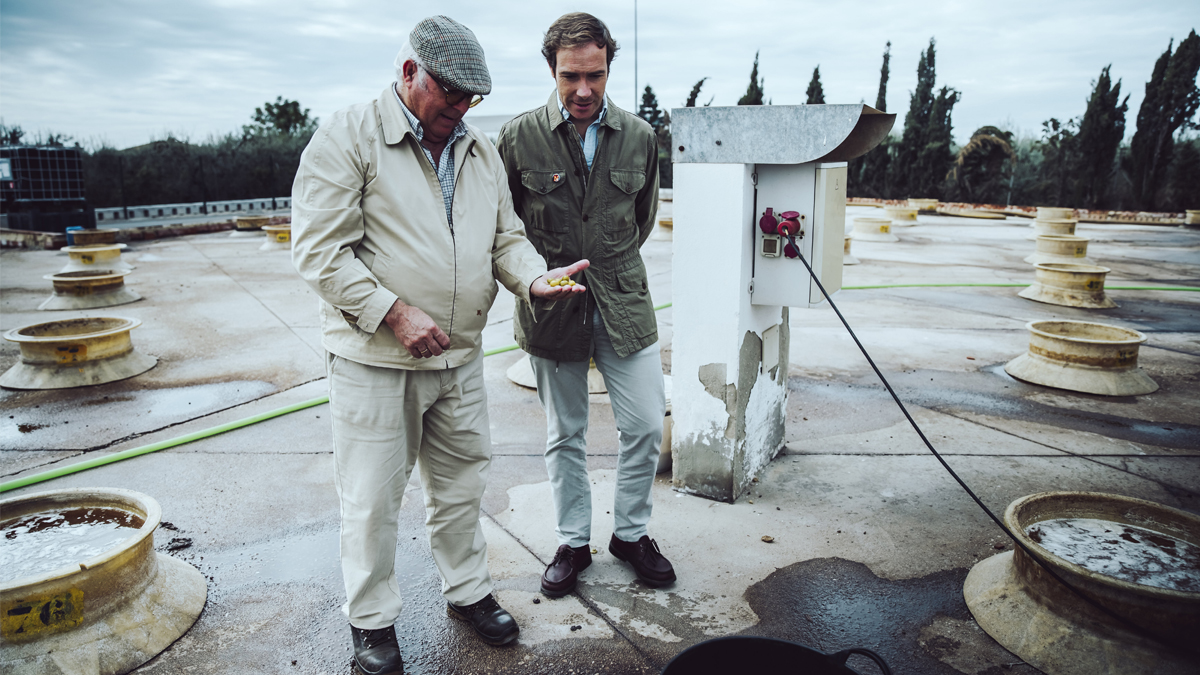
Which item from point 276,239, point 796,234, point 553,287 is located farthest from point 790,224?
point 276,239

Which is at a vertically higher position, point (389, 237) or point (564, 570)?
point (389, 237)

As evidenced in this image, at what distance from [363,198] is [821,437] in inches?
128

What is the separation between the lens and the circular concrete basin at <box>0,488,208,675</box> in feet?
7.61

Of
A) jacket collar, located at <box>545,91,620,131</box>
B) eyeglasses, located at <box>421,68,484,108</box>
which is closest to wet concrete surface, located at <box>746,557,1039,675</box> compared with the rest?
jacket collar, located at <box>545,91,620,131</box>

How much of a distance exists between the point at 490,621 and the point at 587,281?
1245 mm

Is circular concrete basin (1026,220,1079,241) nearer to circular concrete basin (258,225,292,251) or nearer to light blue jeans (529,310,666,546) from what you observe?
light blue jeans (529,310,666,546)

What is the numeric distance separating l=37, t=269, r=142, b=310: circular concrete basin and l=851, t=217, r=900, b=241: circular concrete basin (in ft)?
45.2

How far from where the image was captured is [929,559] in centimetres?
309

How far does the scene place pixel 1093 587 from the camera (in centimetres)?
236

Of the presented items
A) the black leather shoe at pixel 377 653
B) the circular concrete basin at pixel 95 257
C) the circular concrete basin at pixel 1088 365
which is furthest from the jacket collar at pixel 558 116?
the circular concrete basin at pixel 95 257

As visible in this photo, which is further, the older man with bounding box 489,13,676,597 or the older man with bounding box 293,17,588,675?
the older man with bounding box 489,13,676,597

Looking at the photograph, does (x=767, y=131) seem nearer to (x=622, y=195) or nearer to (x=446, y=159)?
(x=622, y=195)

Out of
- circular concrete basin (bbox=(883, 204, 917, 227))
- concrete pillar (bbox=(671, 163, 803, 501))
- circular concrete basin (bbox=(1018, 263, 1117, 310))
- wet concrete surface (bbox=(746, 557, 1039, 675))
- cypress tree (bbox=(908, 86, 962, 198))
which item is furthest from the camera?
cypress tree (bbox=(908, 86, 962, 198))

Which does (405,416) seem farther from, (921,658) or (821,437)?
(821,437)
